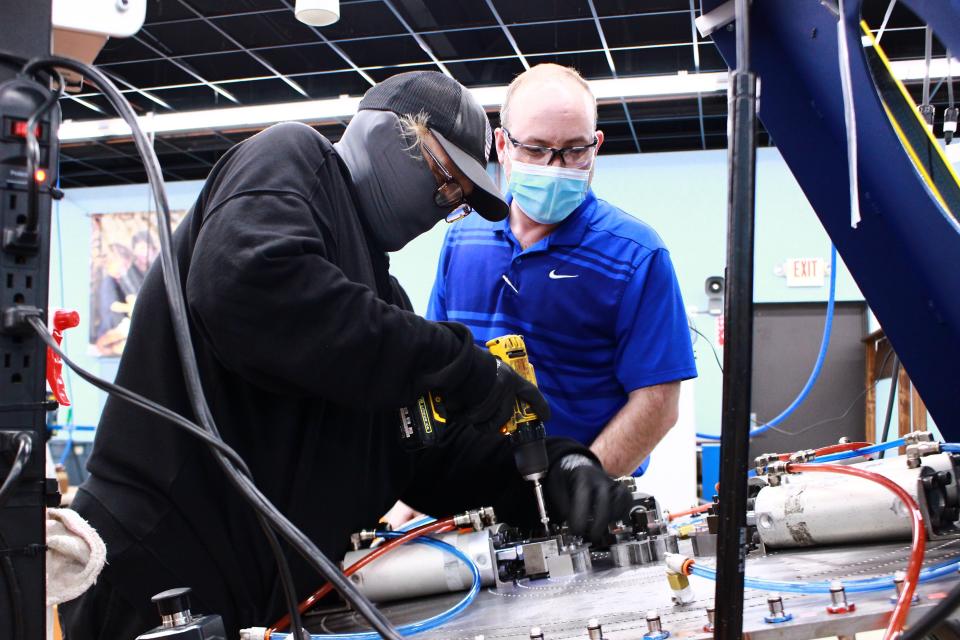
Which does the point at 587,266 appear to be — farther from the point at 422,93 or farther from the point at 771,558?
the point at 771,558

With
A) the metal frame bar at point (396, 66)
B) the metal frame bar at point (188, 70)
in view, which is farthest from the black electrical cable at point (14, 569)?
the metal frame bar at point (396, 66)

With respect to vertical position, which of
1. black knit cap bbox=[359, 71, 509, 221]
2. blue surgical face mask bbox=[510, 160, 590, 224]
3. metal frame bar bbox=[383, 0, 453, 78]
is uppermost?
metal frame bar bbox=[383, 0, 453, 78]

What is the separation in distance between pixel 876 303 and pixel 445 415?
557 mm

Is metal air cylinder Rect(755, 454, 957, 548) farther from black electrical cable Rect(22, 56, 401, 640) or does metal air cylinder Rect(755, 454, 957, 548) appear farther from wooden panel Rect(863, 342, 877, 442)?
wooden panel Rect(863, 342, 877, 442)

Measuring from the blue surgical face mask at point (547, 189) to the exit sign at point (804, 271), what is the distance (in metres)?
6.63

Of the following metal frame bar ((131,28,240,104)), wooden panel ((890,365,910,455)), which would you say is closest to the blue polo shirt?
wooden panel ((890,365,910,455))

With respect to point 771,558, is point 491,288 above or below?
above

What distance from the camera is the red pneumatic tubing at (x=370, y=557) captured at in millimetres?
1027

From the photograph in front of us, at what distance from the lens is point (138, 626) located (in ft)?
3.32

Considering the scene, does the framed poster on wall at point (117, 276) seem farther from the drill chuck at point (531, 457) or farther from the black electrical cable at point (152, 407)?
the black electrical cable at point (152, 407)

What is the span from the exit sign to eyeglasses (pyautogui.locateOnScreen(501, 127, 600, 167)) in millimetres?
6663

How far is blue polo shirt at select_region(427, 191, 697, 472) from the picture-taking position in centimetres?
194

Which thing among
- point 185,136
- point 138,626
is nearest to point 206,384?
point 138,626

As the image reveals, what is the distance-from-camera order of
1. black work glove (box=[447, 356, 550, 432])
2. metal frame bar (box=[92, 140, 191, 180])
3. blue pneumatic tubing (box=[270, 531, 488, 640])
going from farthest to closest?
1. metal frame bar (box=[92, 140, 191, 180])
2. black work glove (box=[447, 356, 550, 432])
3. blue pneumatic tubing (box=[270, 531, 488, 640])
